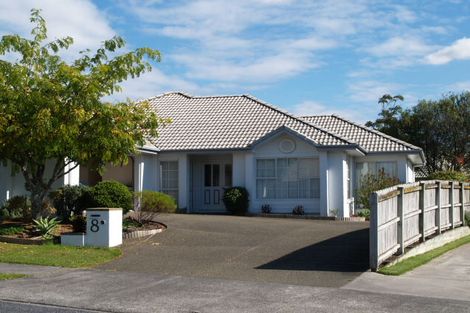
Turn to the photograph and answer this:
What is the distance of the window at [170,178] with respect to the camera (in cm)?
2602

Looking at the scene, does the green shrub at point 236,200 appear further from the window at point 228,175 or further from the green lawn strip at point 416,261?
the green lawn strip at point 416,261

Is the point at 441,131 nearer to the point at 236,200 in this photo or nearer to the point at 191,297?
the point at 236,200

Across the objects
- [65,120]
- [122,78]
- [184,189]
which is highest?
[122,78]

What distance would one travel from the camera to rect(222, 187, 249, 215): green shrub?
24.0 meters

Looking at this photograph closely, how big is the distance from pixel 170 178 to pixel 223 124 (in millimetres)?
3349

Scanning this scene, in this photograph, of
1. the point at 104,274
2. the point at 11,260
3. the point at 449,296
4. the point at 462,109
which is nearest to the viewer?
the point at 449,296

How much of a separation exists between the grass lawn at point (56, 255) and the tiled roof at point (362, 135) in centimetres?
1485

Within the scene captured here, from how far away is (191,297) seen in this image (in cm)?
962

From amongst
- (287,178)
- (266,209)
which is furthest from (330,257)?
(287,178)

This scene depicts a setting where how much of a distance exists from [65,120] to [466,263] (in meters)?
10.4

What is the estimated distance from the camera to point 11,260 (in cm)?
1331

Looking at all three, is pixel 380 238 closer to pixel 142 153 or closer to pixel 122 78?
pixel 122 78

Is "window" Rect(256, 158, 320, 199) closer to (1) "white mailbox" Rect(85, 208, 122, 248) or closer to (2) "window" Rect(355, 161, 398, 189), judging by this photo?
(2) "window" Rect(355, 161, 398, 189)

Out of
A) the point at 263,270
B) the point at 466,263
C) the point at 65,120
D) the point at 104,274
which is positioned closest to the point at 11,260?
the point at 104,274
